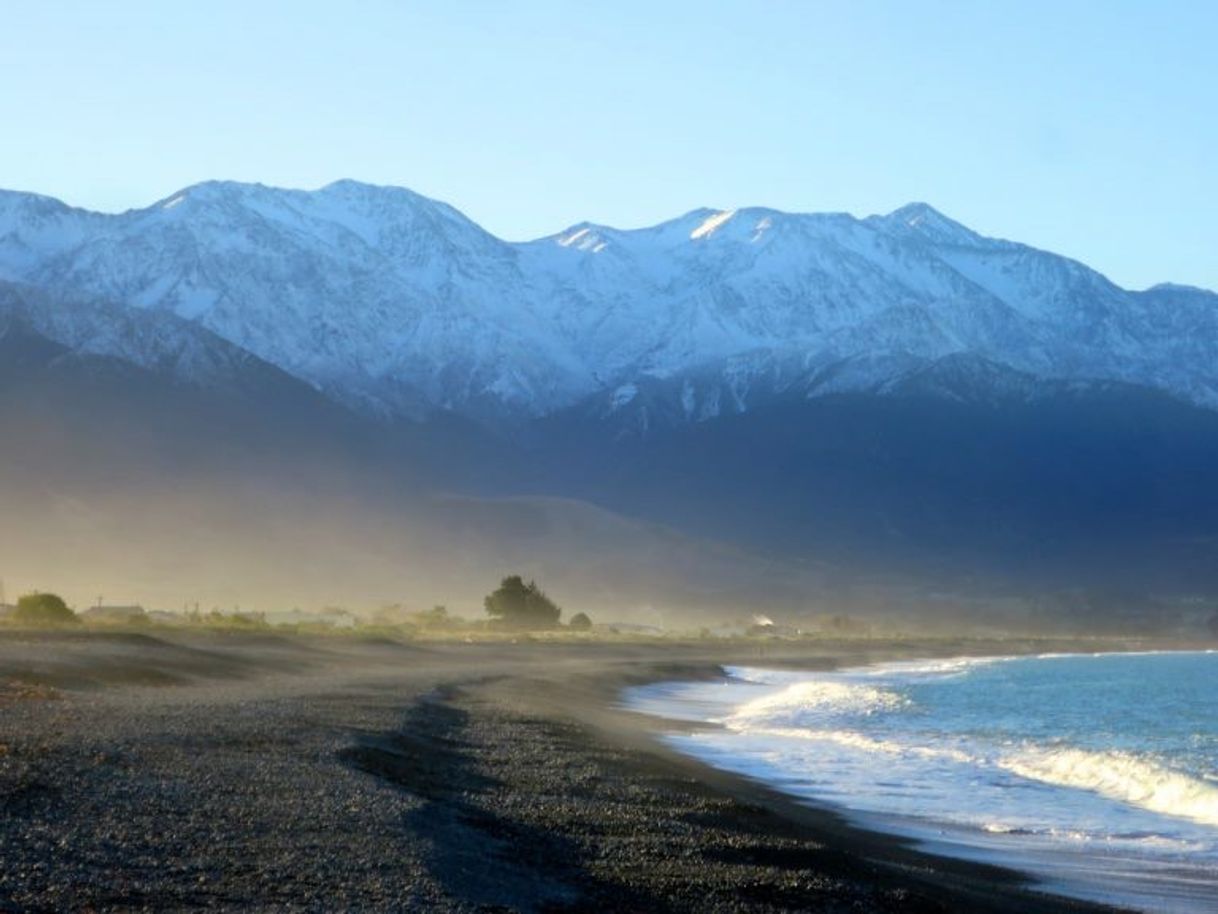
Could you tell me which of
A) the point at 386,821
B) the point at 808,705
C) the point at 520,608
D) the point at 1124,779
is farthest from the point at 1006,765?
the point at 520,608

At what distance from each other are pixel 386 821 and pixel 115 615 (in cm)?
6659

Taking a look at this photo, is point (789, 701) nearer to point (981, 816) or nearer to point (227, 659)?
point (227, 659)

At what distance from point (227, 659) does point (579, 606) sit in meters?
136

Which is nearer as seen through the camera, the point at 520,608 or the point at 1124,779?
the point at 1124,779

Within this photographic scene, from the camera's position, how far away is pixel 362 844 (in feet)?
55.2

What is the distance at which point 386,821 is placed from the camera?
18391 millimetres

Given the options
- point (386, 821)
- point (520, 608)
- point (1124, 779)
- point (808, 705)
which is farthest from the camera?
point (520, 608)

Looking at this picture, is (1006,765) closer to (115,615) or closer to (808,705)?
(808,705)

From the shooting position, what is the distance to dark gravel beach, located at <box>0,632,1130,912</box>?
49.0 feet

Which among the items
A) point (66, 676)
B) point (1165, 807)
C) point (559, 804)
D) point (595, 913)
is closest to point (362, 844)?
point (595, 913)

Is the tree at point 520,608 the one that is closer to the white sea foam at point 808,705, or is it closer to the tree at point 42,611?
the white sea foam at point 808,705

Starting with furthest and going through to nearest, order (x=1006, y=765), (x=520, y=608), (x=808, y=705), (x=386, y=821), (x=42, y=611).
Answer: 1. (x=520, y=608)
2. (x=42, y=611)
3. (x=808, y=705)
4. (x=1006, y=765)
5. (x=386, y=821)

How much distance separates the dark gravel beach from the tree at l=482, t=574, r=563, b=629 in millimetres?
78651

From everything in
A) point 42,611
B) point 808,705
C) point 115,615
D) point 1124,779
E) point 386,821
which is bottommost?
point 1124,779
